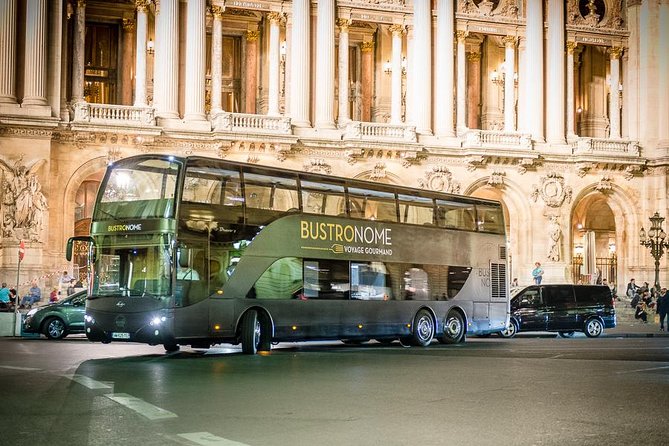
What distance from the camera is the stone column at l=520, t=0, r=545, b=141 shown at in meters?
45.7

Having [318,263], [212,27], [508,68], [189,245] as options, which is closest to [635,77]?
[508,68]

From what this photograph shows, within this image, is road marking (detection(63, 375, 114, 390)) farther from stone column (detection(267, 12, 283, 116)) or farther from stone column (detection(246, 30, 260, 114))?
stone column (detection(246, 30, 260, 114))

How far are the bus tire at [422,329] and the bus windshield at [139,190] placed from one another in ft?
26.5

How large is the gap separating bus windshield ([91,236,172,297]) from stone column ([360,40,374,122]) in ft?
90.5

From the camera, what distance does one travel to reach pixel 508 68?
46.7 metres

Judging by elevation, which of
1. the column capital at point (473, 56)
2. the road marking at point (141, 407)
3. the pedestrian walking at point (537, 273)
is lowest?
the road marking at point (141, 407)

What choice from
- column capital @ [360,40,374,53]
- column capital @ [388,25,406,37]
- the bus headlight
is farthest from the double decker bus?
column capital @ [360,40,374,53]

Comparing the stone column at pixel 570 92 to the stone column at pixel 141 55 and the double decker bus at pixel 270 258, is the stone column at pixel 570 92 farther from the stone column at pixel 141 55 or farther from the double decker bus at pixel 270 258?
the double decker bus at pixel 270 258

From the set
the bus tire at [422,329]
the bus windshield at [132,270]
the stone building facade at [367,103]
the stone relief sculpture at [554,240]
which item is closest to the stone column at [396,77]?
the stone building facade at [367,103]

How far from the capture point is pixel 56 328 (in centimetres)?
2689

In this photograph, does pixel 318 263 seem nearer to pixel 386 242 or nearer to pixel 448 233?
pixel 386 242

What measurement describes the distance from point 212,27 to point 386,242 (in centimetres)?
2183

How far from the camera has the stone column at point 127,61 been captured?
43312mm

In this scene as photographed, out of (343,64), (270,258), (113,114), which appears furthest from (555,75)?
(270,258)
